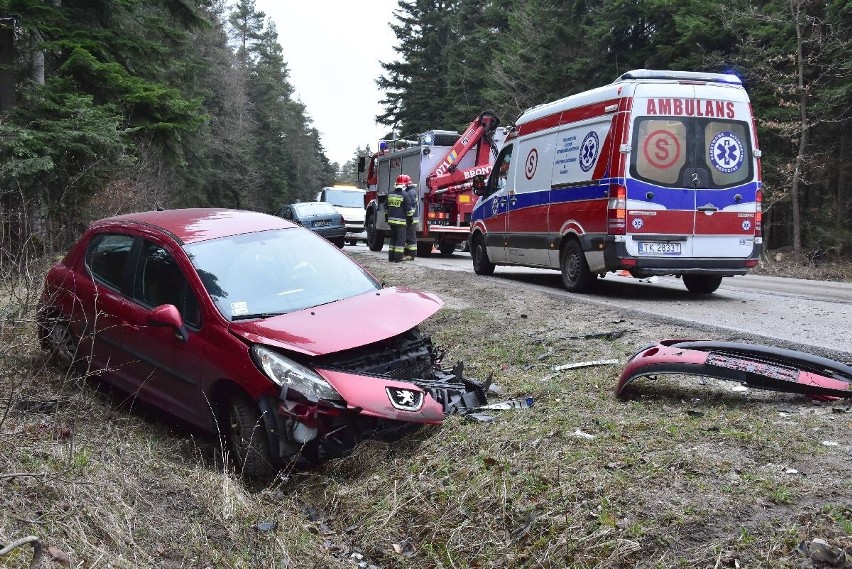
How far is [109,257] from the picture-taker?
5773 mm

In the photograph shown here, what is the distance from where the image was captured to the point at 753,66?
2203cm

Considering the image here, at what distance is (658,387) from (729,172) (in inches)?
207

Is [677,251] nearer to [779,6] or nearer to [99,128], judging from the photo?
[99,128]

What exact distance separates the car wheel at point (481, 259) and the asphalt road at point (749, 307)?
0.57 metres

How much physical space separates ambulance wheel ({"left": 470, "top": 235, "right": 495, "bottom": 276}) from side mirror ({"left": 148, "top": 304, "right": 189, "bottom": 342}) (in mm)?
8440

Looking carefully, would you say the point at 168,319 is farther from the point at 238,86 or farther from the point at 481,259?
the point at 238,86

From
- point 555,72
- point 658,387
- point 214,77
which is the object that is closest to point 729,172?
point 658,387

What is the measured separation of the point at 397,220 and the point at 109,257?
370 inches

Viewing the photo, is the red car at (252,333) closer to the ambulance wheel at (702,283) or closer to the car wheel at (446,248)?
the ambulance wheel at (702,283)

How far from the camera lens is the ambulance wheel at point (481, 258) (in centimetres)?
1278

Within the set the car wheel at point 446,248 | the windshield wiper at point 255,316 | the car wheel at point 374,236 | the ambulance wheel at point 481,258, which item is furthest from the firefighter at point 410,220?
the windshield wiper at point 255,316

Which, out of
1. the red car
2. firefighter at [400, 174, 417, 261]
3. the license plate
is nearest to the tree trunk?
firefighter at [400, 174, 417, 261]

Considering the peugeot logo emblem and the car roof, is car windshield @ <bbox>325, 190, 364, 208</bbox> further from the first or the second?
the peugeot logo emblem

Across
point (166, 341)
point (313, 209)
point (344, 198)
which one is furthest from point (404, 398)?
point (344, 198)
